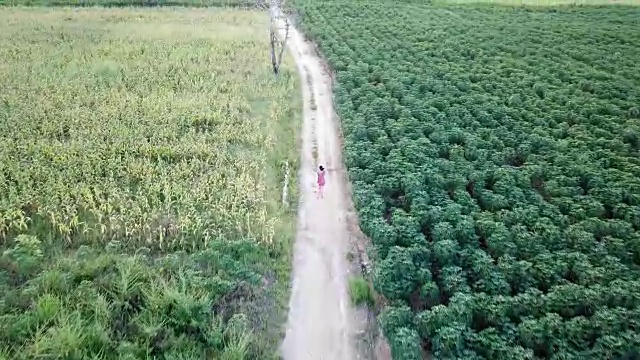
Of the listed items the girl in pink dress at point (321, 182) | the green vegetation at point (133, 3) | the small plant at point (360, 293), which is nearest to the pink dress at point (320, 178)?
the girl in pink dress at point (321, 182)

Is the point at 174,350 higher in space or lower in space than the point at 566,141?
lower

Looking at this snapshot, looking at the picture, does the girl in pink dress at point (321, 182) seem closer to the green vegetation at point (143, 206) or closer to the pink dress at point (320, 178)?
the pink dress at point (320, 178)

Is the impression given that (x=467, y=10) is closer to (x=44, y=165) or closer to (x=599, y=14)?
(x=599, y=14)

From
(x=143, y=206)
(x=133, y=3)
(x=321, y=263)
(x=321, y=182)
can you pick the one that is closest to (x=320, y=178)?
(x=321, y=182)

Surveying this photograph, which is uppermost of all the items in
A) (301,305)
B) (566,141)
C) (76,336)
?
(566,141)

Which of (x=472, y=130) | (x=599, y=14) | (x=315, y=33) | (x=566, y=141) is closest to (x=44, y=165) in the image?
(x=472, y=130)

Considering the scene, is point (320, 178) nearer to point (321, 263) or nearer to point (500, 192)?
point (321, 263)

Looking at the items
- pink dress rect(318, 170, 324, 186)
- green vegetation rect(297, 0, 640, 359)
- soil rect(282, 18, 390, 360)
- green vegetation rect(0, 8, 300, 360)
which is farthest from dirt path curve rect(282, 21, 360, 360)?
green vegetation rect(297, 0, 640, 359)
